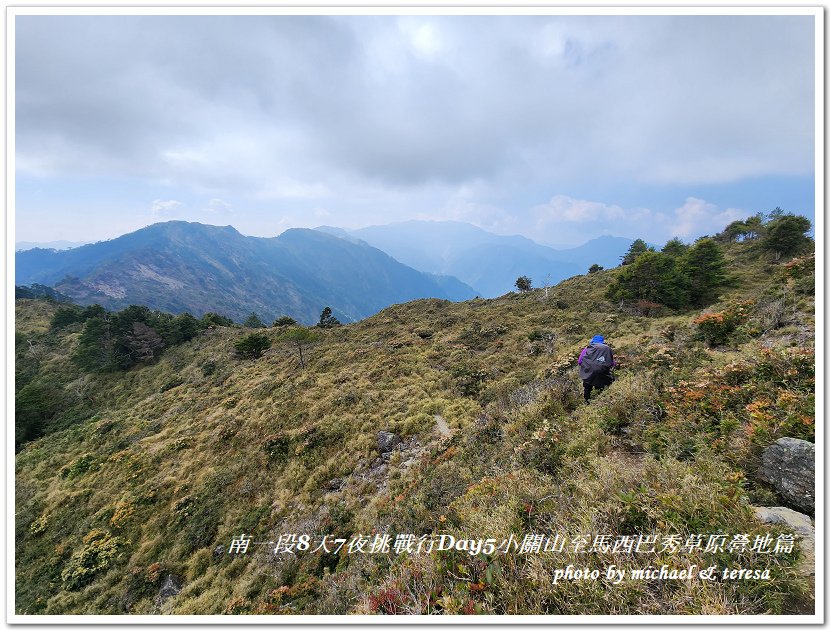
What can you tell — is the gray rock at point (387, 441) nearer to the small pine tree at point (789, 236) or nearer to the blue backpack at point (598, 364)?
the blue backpack at point (598, 364)

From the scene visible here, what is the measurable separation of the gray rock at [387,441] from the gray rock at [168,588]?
6.29 meters

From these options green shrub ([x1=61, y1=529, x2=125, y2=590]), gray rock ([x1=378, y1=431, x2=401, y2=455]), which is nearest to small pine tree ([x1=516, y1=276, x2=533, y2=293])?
gray rock ([x1=378, y1=431, x2=401, y2=455])

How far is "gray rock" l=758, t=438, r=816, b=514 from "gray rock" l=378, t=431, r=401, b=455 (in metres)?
9.01

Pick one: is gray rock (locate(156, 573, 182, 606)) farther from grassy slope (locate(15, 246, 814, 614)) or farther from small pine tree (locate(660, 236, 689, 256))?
small pine tree (locate(660, 236, 689, 256))

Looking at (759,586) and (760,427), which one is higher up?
(760,427)

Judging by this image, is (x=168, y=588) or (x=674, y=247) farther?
(x=674, y=247)

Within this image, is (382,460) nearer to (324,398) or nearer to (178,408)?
(324,398)

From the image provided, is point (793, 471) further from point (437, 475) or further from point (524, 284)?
point (524, 284)

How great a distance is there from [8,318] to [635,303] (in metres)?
33.2

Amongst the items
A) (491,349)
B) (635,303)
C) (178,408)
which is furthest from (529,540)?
(635,303)

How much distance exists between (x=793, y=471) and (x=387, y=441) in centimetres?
953

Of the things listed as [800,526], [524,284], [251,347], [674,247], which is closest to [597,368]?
[800,526]

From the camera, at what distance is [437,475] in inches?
281

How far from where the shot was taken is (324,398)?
1602cm
